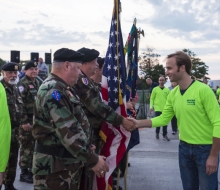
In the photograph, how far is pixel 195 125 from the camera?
322cm

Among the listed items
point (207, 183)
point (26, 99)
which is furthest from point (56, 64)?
point (26, 99)

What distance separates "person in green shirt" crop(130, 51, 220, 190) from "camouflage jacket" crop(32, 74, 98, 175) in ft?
3.42

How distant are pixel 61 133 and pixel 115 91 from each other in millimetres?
1812

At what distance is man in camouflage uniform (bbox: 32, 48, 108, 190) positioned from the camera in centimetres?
269

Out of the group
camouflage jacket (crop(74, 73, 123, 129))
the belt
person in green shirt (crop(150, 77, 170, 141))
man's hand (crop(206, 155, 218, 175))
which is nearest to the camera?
the belt

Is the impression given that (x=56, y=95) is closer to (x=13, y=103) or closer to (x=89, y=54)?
(x=89, y=54)

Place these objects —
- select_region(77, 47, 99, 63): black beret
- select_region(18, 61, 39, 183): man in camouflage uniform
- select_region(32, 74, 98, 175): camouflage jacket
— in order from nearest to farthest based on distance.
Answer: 1. select_region(32, 74, 98, 175): camouflage jacket
2. select_region(77, 47, 99, 63): black beret
3. select_region(18, 61, 39, 183): man in camouflage uniform

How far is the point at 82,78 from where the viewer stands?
390 centimetres

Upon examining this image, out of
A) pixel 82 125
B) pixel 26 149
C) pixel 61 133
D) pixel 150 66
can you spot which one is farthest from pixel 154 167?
pixel 150 66

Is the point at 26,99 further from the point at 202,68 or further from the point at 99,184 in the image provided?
the point at 202,68

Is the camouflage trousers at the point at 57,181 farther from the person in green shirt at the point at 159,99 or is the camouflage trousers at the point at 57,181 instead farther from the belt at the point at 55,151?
the person in green shirt at the point at 159,99

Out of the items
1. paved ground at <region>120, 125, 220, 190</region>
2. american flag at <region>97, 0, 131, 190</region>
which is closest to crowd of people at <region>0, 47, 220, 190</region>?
american flag at <region>97, 0, 131, 190</region>

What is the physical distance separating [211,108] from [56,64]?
153cm

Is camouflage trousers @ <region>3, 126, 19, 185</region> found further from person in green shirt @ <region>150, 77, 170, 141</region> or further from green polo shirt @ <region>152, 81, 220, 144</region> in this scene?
person in green shirt @ <region>150, 77, 170, 141</region>
